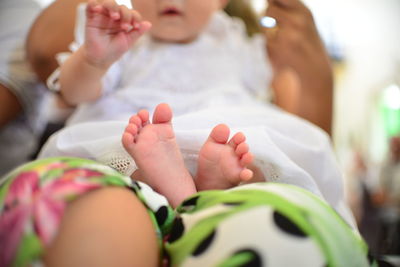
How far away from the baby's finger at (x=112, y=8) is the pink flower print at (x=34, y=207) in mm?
221

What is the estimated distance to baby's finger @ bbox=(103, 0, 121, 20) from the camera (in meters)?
0.42

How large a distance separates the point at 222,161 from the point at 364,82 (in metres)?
2.55

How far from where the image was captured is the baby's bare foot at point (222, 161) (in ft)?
1.23

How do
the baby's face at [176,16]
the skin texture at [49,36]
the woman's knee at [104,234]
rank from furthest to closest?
the skin texture at [49,36], the baby's face at [176,16], the woman's knee at [104,234]

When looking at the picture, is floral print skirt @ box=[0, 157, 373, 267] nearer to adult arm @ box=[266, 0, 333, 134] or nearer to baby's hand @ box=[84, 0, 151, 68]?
baby's hand @ box=[84, 0, 151, 68]

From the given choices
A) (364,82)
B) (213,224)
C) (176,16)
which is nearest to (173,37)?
(176,16)

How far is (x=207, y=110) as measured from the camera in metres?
0.51

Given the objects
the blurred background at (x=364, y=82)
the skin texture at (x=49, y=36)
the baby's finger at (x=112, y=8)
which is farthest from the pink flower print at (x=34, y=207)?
the blurred background at (x=364, y=82)

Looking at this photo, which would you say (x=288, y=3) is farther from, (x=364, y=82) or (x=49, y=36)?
(x=364, y=82)

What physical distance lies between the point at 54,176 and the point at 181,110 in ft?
1.03

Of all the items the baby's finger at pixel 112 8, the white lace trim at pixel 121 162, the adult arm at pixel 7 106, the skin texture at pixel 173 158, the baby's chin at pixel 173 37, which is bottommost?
the adult arm at pixel 7 106

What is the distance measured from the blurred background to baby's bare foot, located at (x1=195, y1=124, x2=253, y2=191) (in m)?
1.89

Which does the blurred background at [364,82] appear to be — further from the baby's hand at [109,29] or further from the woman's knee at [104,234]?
the woman's knee at [104,234]

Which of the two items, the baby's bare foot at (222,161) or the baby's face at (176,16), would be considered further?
the baby's face at (176,16)
